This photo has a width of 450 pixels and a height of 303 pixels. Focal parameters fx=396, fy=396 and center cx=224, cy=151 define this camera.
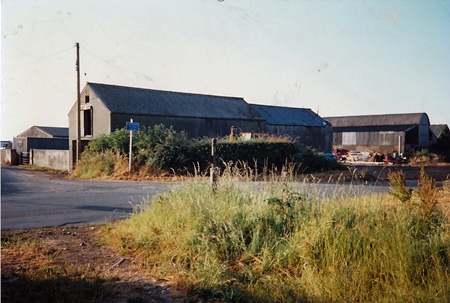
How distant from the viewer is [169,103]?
31.6 metres

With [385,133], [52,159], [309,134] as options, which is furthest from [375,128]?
[52,159]

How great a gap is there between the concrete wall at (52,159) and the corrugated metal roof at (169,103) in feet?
17.8

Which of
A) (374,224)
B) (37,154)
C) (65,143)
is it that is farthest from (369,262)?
(65,143)

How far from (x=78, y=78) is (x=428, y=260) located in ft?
84.1

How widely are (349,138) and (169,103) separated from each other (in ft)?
88.8

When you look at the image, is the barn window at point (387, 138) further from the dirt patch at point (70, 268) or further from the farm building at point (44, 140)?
the dirt patch at point (70, 268)

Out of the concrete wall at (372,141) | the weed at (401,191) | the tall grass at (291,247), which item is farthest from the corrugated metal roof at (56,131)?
the weed at (401,191)

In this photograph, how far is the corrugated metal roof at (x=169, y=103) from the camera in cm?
2880

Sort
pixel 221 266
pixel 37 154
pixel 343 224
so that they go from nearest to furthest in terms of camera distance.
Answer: pixel 221 266 < pixel 343 224 < pixel 37 154

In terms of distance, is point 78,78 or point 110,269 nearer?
point 110,269

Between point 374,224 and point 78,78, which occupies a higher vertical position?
point 78,78

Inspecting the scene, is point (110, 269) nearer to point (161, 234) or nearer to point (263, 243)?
point (161, 234)

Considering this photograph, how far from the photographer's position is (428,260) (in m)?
4.96

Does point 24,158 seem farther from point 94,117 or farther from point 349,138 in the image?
point 349,138
